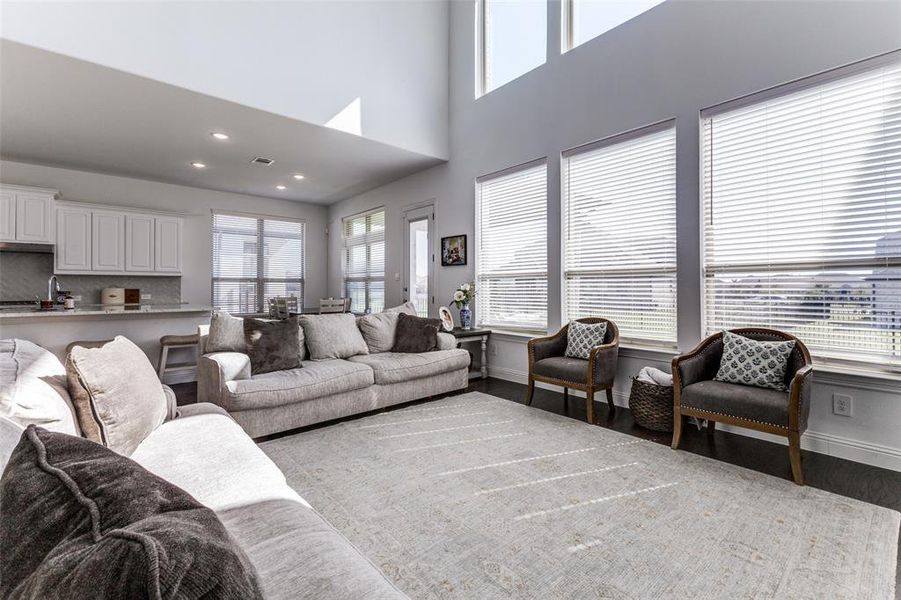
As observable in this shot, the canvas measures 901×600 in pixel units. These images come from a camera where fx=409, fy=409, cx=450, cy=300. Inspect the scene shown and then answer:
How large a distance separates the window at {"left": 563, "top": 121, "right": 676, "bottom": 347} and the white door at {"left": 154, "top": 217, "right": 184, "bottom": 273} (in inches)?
229

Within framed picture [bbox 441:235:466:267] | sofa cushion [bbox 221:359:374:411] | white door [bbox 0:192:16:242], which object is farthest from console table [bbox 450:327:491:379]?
white door [bbox 0:192:16:242]

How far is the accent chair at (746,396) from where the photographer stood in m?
2.39

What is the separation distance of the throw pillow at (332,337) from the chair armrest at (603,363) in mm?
2146

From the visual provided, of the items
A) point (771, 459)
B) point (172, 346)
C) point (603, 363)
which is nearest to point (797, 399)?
point (771, 459)

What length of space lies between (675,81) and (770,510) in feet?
10.8

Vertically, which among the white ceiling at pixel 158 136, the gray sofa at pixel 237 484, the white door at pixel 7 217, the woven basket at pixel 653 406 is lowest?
the woven basket at pixel 653 406

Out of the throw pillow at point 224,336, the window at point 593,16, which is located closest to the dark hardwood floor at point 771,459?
the throw pillow at point 224,336

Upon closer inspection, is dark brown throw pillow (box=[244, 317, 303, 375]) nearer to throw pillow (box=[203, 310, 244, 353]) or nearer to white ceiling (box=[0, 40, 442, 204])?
throw pillow (box=[203, 310, 244, 353])

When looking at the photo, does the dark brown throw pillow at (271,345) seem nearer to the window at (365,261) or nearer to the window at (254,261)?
the window at (365,261)

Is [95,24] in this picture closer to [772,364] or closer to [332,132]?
[332,132]

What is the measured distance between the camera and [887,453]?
102 inches

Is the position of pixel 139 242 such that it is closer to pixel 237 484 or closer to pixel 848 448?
pixel 237 484

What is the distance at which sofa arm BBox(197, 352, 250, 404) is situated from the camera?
295 cm

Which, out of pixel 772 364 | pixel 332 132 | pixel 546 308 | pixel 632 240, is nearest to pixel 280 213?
pixel 332 132
